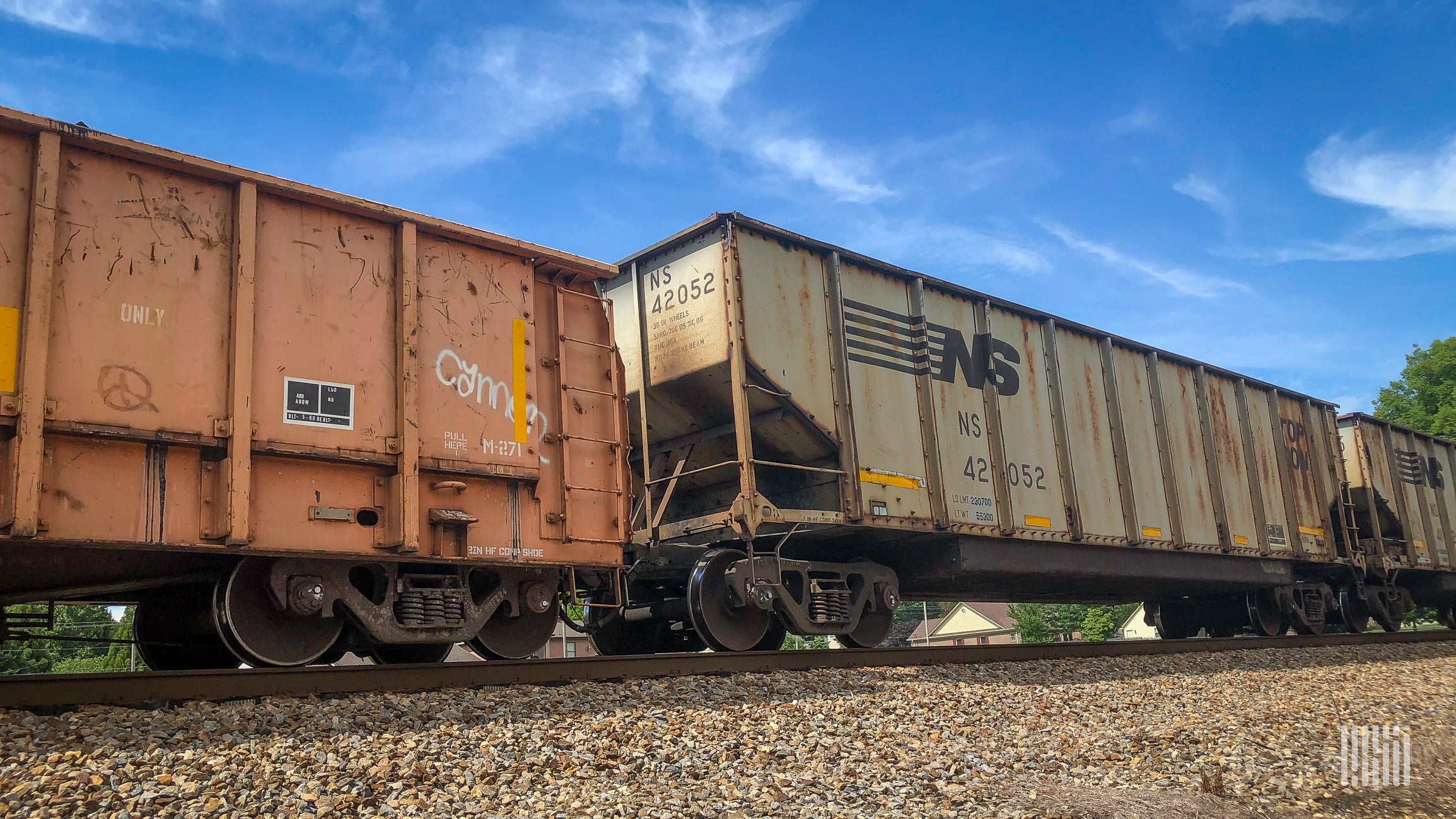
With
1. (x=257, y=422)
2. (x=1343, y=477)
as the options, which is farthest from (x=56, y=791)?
(x=1343, y=477)

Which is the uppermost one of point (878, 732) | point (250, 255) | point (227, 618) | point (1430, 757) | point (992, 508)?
point (250, 255)

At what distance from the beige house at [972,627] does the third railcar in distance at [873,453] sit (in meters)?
50.6

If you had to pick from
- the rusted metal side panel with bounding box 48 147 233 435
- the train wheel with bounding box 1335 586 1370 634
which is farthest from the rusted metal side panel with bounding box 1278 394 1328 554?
the rusted metal side panel with bounding box 48 147 233 435

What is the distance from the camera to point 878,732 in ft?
20.6

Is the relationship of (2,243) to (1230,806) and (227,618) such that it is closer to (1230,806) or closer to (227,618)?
(227,618)

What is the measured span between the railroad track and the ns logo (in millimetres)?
2923

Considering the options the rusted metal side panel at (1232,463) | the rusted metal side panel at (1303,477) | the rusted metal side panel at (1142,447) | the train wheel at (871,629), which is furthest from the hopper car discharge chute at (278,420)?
the rusted metal side panel at (1303,477)

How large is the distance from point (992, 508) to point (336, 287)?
7191 mm

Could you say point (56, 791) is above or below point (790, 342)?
below

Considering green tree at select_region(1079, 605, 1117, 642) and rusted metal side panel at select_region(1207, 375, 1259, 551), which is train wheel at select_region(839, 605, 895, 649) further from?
green tree at select_region(1079, 605, 1117, 642)

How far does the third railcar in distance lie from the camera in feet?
29.6

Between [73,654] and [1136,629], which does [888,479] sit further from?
[1136,629]

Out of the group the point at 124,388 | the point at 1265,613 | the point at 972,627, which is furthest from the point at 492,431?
the point at 972,627

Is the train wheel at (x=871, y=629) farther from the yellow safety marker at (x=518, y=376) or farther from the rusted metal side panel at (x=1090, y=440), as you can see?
the yellow safety marker at (x=518, y=376)
